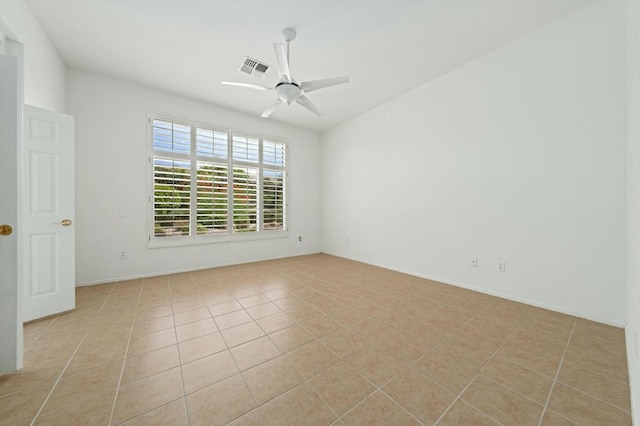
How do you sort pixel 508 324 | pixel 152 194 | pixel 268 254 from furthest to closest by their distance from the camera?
pixel 268 254, pixel 152 194, pixel 508 324

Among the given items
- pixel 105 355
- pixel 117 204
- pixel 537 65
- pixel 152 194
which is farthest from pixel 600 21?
pixel 117 204

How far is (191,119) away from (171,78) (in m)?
0.76

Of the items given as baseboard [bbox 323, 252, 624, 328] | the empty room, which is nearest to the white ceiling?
the empty room

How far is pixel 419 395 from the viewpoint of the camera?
1.43 metres

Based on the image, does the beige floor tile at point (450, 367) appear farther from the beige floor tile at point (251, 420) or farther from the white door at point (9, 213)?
the white door at point (9, 213)

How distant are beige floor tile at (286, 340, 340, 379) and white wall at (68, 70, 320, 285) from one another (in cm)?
325

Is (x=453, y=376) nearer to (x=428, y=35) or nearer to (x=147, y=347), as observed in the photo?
(x=147, y=347)

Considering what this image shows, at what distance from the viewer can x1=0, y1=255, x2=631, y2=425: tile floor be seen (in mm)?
1308

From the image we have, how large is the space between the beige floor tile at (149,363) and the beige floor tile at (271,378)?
24.5 inches

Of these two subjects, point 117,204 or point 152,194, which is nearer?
point 117,204

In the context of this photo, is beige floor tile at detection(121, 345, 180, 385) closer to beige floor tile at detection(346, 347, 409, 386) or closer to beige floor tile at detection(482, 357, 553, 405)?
beige floor tile at detection(346, 347, 409, 386)

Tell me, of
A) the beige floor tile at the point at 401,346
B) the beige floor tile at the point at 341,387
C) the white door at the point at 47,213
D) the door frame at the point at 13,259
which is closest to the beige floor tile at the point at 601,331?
the beige floor tile at the point at 401,346

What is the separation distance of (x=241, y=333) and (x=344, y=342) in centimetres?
95

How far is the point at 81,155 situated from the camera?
340cm
